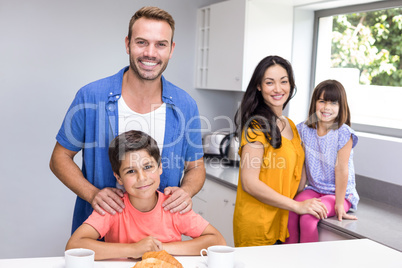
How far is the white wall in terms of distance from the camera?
10.0 feet

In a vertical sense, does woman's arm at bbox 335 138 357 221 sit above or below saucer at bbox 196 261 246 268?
above

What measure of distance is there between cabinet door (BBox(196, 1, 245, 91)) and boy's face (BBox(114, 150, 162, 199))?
1.71 meters

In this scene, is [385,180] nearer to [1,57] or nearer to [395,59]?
[395,59]

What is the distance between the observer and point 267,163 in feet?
6.34

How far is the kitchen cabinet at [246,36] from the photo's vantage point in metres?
3.07

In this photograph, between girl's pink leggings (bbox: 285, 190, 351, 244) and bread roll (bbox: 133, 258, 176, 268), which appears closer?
bread roll (bbox: 133, 258, 176, 268)

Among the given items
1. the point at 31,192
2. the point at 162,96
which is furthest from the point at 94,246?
the point at 31,192

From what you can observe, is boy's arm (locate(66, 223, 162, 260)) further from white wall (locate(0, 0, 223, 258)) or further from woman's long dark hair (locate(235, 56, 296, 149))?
white wall (locate(0, 0, 223, 258))

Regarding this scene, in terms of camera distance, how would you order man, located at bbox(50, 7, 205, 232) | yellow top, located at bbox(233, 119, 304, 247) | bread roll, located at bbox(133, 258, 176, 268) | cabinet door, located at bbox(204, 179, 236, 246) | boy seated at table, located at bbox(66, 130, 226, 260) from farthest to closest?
cabinet door, located at bbox(204, 179, 236, 246), yellow top, located at bbox(233, 119, 304, 247), man, located at bbox(50, 7, 205, 232), boy seated at table, located at bbox(66, 130, 226, 260), bread roll, located at bbox(133, 258, 176, 268)

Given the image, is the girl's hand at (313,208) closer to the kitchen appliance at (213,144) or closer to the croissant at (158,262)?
the croissant at (158,262)

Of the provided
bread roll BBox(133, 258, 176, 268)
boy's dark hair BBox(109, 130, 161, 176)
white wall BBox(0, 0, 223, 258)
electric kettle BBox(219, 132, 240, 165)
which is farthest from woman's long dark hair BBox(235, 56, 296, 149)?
white wall BBox(0, 0, 223, 258)

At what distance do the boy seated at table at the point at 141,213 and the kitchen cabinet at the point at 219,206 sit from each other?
121 cm

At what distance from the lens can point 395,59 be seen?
2705mm

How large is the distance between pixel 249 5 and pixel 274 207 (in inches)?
63.9
